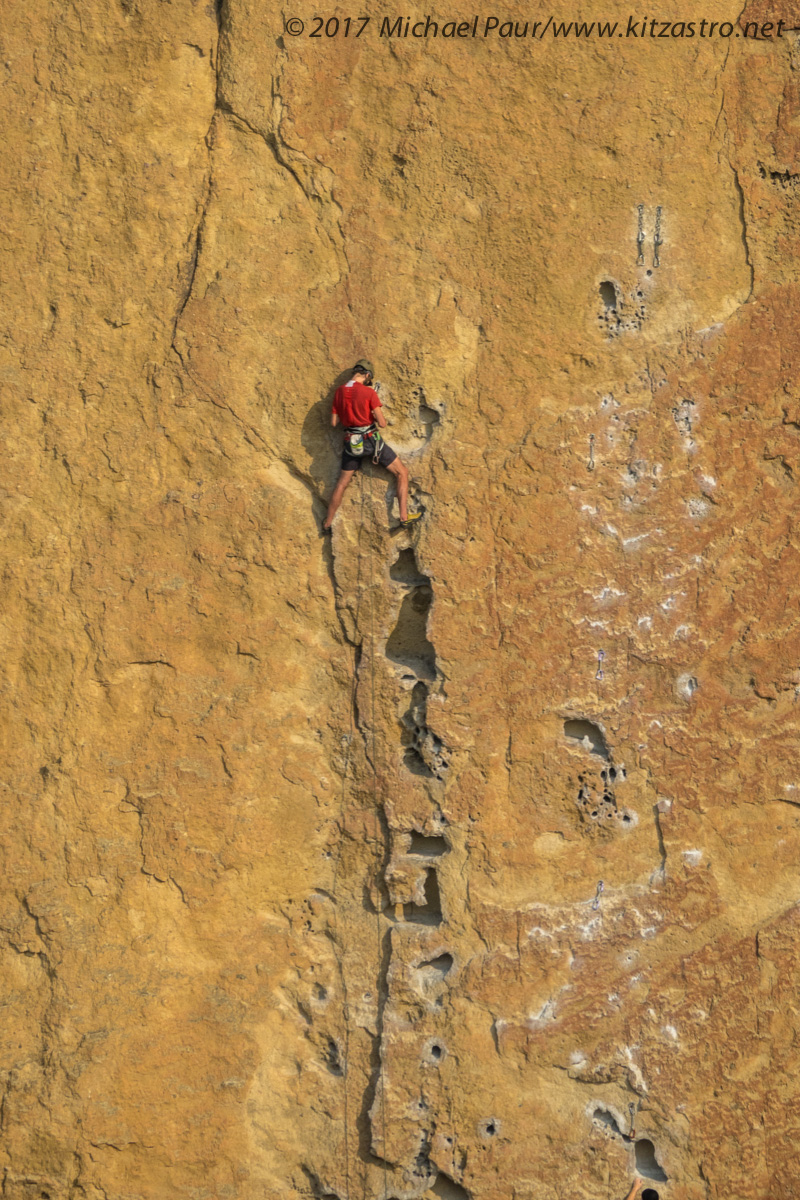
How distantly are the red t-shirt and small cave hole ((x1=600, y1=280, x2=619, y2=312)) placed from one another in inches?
49.0

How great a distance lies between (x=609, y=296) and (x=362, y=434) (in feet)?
4.68

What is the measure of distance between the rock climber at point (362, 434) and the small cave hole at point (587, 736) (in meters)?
1.33

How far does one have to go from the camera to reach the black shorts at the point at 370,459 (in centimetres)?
524

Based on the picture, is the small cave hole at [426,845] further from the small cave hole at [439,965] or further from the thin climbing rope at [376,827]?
the small cave hole at [439,965]

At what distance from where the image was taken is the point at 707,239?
5.23 m

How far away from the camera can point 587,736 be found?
5.40 metres

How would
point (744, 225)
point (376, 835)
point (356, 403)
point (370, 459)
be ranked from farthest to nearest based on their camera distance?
point (376, 835), point (370, 459), point (744, 225), point (356, 403)

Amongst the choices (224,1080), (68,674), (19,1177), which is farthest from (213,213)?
(19,1177)

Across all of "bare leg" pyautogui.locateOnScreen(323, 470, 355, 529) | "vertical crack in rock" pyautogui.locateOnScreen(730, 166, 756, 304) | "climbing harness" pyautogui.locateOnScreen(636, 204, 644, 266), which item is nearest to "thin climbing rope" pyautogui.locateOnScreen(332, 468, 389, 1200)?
"bare leg" pyautogui.locateOnScreen(323, 470, 355, 529)

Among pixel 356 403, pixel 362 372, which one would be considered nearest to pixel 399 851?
pixel 356 403

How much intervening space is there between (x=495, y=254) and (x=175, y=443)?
6.16 feet

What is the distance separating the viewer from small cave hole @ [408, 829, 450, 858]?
5441mm

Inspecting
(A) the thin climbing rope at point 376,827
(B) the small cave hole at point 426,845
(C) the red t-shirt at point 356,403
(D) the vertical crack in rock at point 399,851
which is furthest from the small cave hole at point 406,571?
(B) the small cave hole at point 426,845

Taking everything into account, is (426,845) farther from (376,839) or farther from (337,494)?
(337,494)
